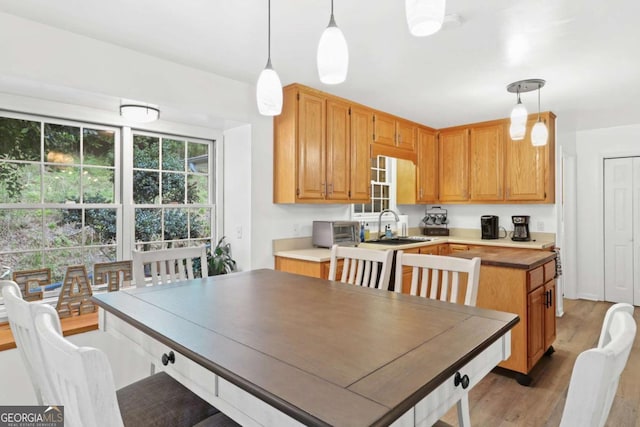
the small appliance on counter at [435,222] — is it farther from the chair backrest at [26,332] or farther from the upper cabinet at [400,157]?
the chair backrest at [26,332]

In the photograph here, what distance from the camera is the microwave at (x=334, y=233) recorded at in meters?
3.45

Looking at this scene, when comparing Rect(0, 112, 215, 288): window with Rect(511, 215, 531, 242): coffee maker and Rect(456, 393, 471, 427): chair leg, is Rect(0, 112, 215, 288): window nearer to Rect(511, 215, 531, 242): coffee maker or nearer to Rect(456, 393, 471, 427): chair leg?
Rect(456, 393, 471, 427): chair leg

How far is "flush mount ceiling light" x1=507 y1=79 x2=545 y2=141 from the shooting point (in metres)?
2.68

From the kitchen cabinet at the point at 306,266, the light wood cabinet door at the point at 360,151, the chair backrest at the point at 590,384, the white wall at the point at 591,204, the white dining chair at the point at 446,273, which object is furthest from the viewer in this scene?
the white wall at the point at 591,204

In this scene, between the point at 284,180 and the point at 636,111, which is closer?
the point at 284,180

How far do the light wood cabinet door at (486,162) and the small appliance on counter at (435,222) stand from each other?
61 centimetres

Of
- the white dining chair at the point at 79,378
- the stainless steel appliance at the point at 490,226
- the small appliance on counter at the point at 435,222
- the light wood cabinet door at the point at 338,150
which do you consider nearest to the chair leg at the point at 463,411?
the white dining chair at the point at 79,378

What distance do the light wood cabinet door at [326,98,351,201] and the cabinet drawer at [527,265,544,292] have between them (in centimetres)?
174

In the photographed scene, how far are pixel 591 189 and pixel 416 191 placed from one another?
242 centimetres

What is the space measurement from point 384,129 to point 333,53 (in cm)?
294

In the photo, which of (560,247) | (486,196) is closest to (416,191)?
(486,196)

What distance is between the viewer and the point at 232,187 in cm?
333

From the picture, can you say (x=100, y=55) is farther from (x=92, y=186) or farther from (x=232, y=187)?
(x=232, y=187)

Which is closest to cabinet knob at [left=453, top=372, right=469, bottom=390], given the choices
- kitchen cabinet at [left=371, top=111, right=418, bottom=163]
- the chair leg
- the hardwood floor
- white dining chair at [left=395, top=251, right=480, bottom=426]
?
the chair leg
